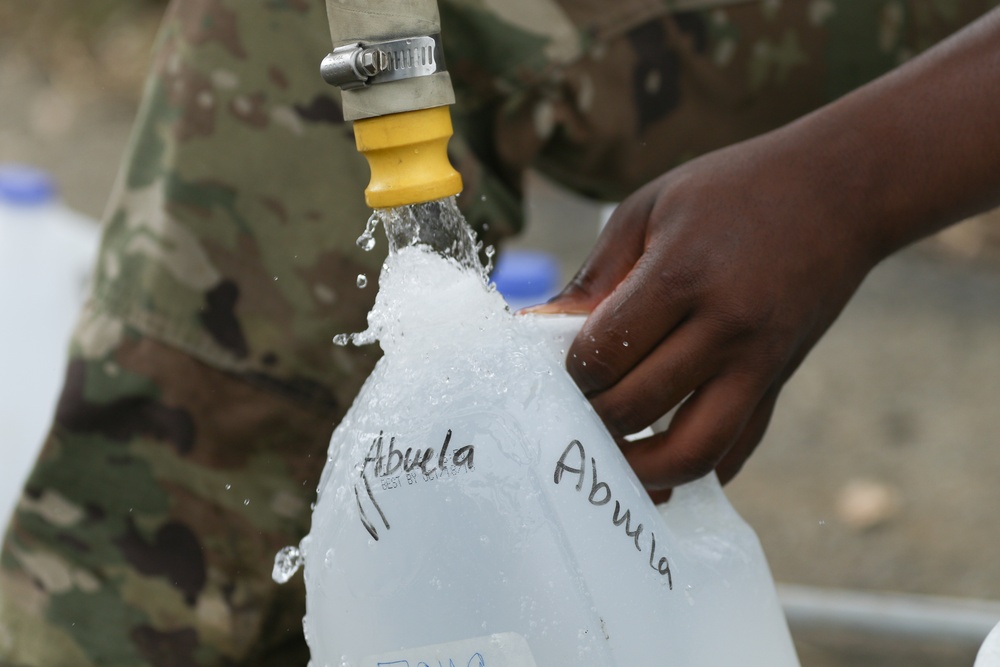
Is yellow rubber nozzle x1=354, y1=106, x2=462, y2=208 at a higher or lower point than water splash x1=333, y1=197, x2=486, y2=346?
higher

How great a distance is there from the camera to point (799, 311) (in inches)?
22.5

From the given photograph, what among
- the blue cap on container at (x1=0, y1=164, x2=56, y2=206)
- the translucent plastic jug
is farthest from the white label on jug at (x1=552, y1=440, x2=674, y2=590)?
the blue cap on container at (x1=0, y1=164, x2=56, y2=206)

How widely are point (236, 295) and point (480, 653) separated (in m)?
0.40

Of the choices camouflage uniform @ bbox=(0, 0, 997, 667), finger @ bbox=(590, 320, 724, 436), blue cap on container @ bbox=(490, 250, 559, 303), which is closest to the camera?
finger @ bbox=(590, 320, 724, 436)

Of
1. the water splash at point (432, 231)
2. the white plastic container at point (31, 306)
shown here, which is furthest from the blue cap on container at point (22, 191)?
the water splash at point (432, 231)

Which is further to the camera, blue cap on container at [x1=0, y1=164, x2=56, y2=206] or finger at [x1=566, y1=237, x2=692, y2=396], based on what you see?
blue cap on container at [x1=0, y1=164, x2=56, y2=206]

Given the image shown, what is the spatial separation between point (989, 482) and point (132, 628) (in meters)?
1.46

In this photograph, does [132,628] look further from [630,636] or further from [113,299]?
[630,636]

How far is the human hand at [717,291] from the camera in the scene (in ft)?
1.82

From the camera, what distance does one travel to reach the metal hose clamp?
1.64 feet

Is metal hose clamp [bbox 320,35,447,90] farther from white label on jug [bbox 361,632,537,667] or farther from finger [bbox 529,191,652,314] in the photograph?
white label on jug [bbox 361,632,537,667]

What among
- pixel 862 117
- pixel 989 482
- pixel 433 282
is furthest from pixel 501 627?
pixel 989 482

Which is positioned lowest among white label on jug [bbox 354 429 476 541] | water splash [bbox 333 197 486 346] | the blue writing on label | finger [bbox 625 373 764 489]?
Result: the blue writing on label

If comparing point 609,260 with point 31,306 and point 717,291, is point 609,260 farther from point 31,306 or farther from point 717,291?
point 31,306
